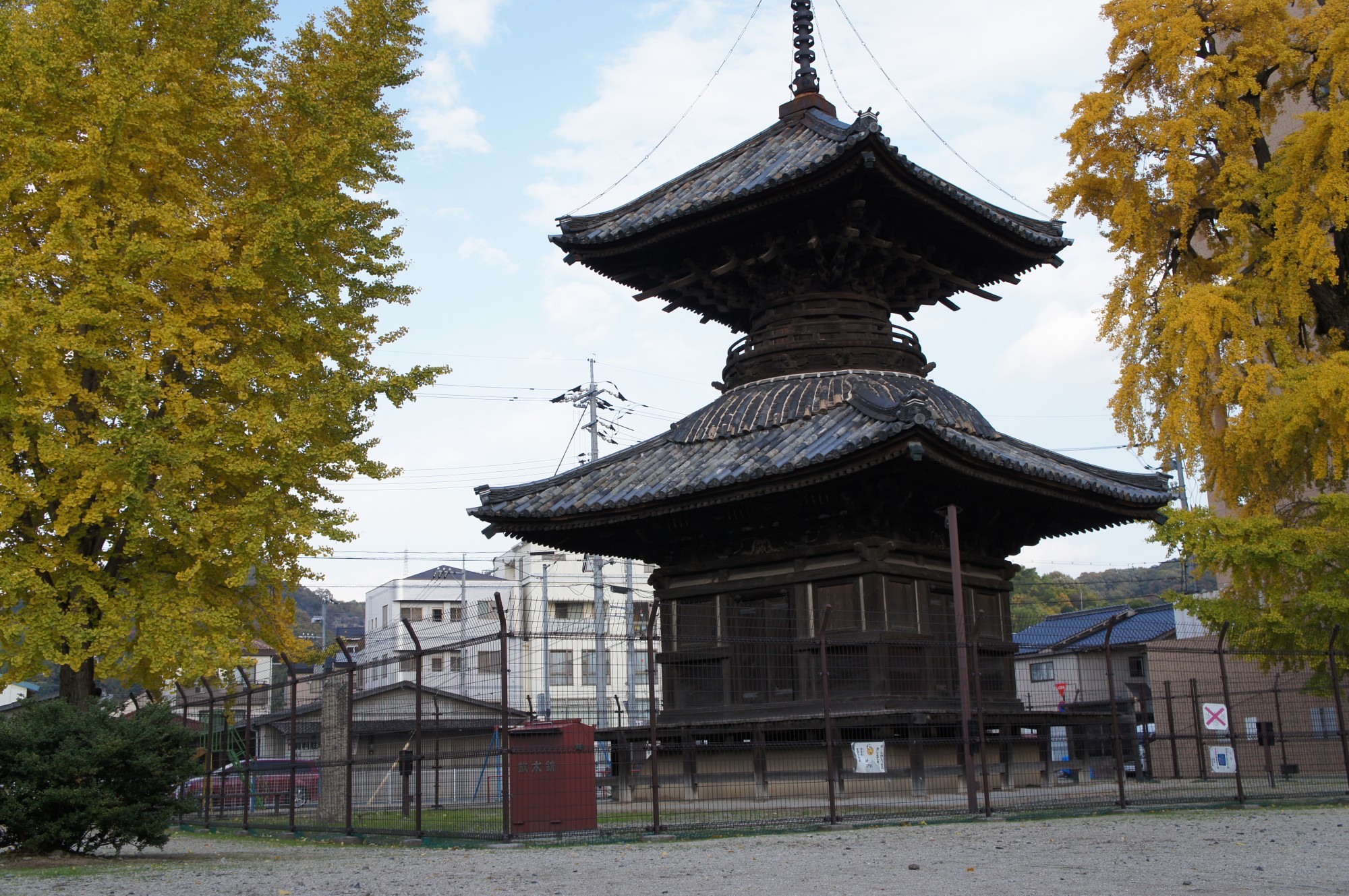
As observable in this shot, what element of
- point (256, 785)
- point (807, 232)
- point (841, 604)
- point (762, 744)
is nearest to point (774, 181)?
point (807, 232)

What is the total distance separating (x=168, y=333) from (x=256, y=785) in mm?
14106

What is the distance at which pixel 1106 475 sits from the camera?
723 inches

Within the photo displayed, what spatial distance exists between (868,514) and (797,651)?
7.41 ft

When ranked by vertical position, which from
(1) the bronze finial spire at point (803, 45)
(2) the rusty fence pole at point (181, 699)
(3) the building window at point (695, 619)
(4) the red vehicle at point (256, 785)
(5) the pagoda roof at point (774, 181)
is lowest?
A: (4) the red vehicle at point (256, 785)

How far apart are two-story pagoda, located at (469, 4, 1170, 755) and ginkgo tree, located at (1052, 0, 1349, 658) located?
157 cm

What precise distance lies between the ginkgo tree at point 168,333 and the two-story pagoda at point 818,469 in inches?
194

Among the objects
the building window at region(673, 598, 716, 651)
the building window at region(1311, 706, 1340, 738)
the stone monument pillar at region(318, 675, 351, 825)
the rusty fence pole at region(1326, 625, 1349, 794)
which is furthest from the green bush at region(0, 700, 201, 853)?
the building window at region(1311, 706, 1340, 738)

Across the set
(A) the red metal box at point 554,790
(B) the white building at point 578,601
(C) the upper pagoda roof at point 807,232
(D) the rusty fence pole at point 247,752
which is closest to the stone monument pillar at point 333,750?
(D) the rusty fence pole at point 247,752

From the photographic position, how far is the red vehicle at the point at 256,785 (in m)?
15.7

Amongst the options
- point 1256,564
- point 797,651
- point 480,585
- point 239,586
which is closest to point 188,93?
point 239,586

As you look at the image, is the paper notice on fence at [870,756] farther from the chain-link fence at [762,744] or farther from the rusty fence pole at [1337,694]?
the rusty fence pole at [1337,694]

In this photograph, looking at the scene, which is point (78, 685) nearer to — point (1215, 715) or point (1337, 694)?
point (1215, 715)

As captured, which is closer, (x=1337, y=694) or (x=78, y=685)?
(x=78, y=685)

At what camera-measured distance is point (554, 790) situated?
42.8ft
